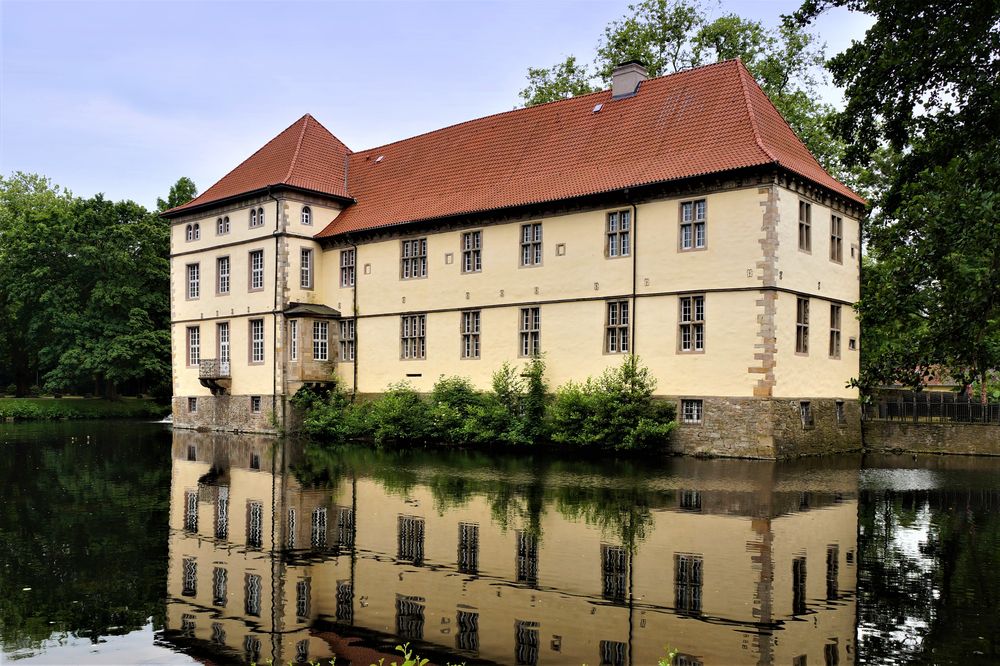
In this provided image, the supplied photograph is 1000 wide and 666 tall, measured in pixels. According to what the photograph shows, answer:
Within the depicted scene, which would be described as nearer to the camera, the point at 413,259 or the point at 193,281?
the point at 413,259

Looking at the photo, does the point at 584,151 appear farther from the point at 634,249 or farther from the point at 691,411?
the point at 691,411

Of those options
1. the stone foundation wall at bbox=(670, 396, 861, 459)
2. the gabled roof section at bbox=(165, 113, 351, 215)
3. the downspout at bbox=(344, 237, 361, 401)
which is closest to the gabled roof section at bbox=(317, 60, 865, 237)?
the downspout at bbox=(344, 237, 361, 401)

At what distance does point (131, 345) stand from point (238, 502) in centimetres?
3848

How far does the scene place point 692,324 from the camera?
1006 inches

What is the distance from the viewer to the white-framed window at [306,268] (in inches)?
1405

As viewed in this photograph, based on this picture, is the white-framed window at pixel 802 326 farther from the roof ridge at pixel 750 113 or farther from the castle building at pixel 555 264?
the roof ridge at pixel 750 113

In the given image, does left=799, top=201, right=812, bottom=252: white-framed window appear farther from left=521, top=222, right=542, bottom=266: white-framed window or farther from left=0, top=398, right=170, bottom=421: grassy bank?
left=0, top=398, right=170, bottom=421: grassy bank

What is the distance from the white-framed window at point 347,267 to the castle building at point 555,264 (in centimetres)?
8

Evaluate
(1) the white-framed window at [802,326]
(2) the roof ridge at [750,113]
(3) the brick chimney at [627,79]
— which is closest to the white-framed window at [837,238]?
(1) the white-framed window at [802,326]

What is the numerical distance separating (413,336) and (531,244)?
6.11 m

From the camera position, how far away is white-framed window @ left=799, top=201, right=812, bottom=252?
2608 centimetres

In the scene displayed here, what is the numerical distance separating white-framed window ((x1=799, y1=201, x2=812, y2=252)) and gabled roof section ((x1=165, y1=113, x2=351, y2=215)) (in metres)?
18.5

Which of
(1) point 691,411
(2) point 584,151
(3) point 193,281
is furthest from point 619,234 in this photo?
(3) point 193,281

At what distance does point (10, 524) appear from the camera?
13.4 metres
